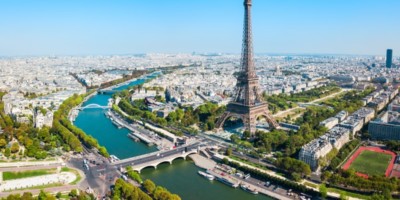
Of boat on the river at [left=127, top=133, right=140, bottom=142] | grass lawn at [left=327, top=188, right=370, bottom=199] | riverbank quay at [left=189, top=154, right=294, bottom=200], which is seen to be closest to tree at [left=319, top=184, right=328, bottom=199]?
grass lawn at [left=327, top=188, right=370, bottom=199]

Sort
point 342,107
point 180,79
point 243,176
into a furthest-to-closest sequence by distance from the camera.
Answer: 1. point 180,79
2. point 342,107
3. point 243,176

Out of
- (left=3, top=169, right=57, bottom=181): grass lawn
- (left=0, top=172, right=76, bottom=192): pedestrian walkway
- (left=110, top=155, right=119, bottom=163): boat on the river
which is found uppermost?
(left=110, top=155, right=119, bottom=163): boat on the river

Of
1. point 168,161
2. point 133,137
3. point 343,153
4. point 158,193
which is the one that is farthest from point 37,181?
point 343,153

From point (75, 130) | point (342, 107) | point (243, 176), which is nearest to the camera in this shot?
point (243, 176)

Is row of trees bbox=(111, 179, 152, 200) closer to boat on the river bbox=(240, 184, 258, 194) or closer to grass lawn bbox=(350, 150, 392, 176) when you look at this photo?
boat on the river bbox=(240, 184, 258, 194)

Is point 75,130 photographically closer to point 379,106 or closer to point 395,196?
point 395,196

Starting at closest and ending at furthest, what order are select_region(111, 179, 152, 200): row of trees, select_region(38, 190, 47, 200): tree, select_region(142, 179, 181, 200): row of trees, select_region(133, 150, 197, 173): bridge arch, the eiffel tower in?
select_region(38, 190, 47, 200): tree < select_region(142, 179, 181, 200): row of trees < select_region(111, 179, 152, 200): row of trees < select_region(133, 150, 197, 173): bridge arch < the eiffel tower

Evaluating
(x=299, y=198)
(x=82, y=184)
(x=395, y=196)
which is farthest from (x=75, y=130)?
(x=395, y=196)
